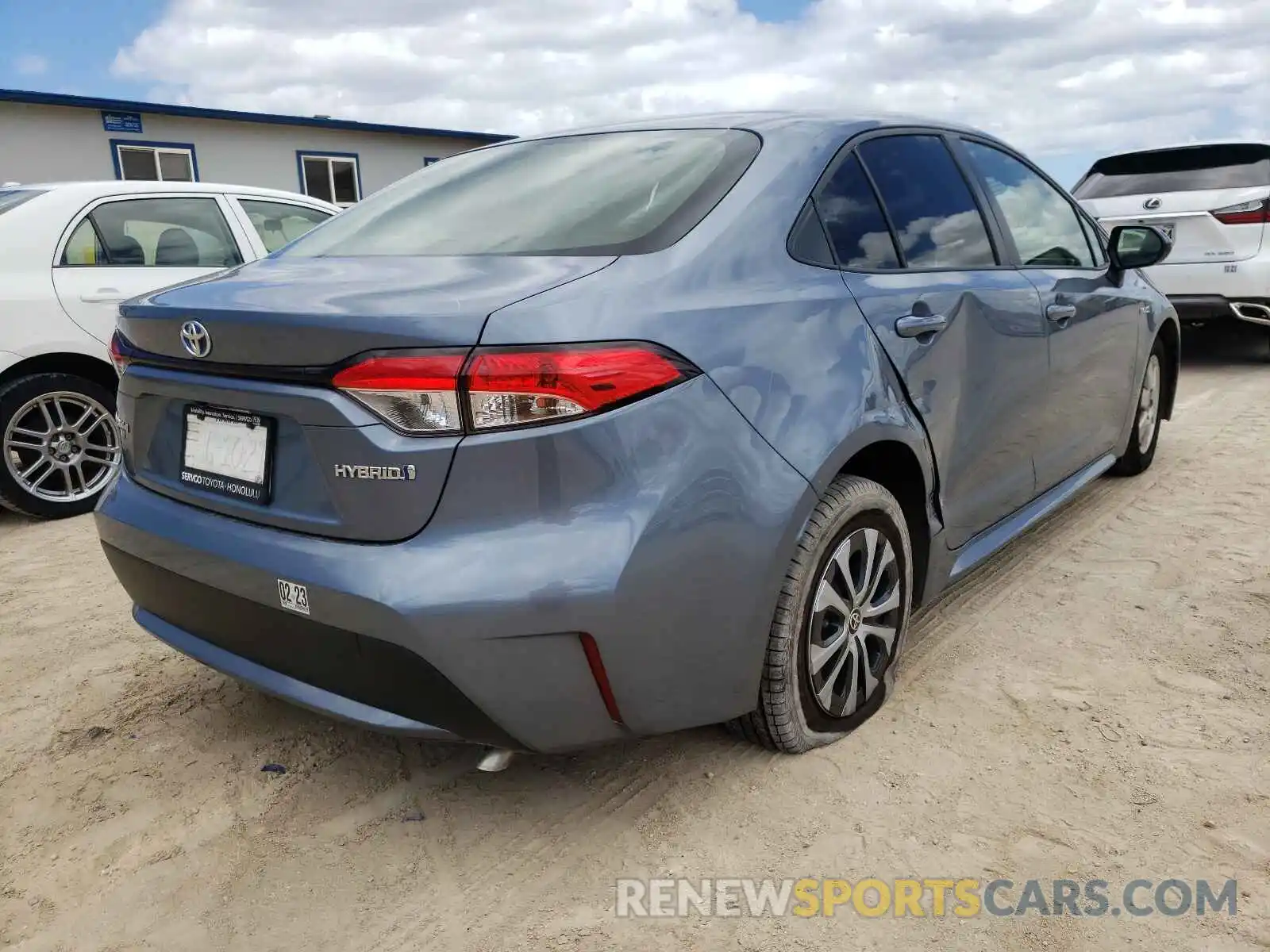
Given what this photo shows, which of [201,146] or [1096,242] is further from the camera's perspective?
[201,146]

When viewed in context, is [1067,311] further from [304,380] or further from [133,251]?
[133,251]

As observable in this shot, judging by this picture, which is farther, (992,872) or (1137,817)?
(1137,817)

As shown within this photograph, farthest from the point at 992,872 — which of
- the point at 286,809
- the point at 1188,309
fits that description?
the point at 1188,309

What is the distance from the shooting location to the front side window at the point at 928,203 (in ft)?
9.02

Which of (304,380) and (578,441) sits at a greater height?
(304,380)

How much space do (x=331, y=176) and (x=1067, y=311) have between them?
1585 cm

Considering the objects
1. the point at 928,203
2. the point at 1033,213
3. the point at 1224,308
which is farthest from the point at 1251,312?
the point at 928,203

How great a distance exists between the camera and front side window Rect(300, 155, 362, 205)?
54.9 ft

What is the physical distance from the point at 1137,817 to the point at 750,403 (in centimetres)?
126

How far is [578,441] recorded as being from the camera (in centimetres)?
182

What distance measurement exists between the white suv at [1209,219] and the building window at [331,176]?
1255 centimetres

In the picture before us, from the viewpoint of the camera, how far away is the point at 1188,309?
749 centimetres

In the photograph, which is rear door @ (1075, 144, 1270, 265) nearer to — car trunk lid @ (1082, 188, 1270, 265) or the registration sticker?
car trunk lid @ (1082, 188, 1270, 265)

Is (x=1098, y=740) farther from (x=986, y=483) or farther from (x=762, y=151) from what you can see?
(x=762, y=151)
